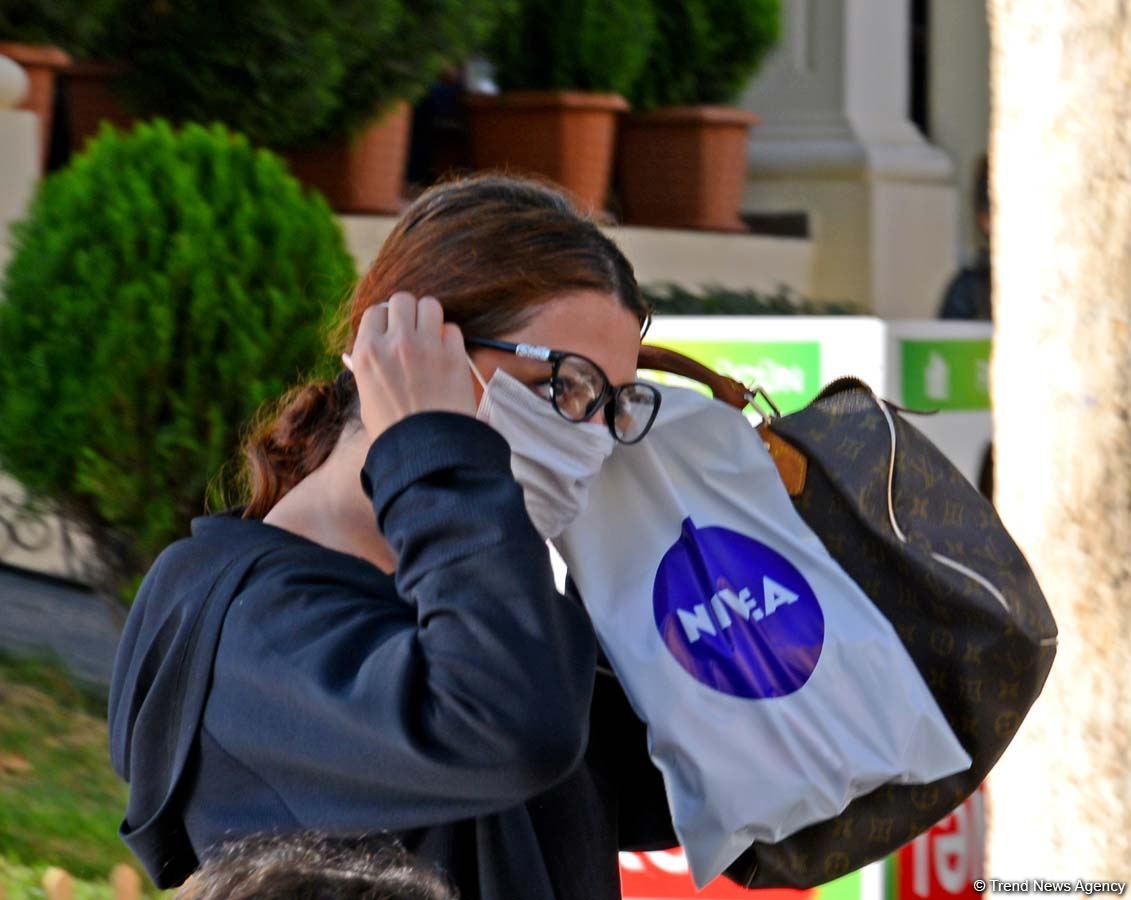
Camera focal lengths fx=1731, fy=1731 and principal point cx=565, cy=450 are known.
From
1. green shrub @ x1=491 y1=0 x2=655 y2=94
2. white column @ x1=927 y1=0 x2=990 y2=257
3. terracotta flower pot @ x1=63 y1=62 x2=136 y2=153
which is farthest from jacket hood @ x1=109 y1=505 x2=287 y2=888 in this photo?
white column @ x1=927 y1=0 x2=990 y2=257

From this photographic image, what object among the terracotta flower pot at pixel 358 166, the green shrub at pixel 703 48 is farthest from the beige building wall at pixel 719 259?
the terracotta flower pot at pixel 358 166

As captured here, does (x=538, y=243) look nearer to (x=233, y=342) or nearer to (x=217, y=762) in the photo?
(x=217, y=762)

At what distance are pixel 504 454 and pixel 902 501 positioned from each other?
54 centimetres

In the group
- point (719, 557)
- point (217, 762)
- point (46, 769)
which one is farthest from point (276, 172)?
point (217, 762)

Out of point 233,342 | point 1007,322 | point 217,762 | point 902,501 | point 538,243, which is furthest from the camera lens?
point 233,342

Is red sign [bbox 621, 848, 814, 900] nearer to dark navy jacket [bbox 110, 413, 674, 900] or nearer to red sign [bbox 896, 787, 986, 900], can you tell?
red sign [bbox 896, 787, 986, 900]

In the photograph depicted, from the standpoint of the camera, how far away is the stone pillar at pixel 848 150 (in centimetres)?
884

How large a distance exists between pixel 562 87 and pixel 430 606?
6.43 metres

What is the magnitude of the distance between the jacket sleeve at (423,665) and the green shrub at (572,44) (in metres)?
6.23

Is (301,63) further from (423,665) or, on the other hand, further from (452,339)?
(423,665)

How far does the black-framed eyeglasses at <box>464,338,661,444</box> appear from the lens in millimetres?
1612

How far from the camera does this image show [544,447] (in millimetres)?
1686

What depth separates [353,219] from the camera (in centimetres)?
636

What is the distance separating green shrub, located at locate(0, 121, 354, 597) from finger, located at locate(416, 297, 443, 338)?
2.58 metres
